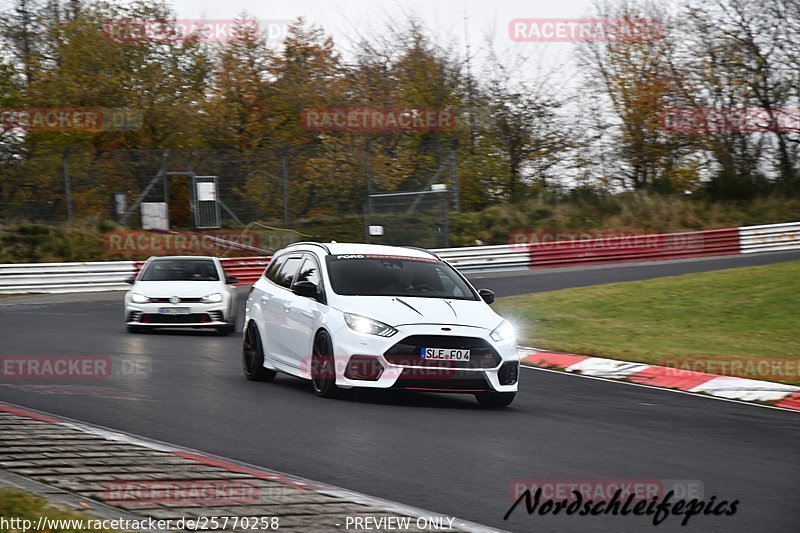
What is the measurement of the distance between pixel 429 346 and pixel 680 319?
1187 cm

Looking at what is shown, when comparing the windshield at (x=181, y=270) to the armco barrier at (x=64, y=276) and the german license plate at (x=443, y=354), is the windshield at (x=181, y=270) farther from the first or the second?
the german license plate at (x=443, y=354)

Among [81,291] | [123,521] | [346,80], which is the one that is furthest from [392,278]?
[346,80]

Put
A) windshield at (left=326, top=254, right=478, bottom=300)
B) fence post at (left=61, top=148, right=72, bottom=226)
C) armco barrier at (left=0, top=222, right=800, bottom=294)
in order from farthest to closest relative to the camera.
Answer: fence post at (left=61, top=148, right=72, bottom=226) < armco barrier at (left=0, top=222, right=800, bottom=294) < windshield at (left=326, top=254, right=478, bottom=300)

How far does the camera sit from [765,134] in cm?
4569

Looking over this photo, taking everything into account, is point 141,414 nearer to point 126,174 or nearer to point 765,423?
point 765,423

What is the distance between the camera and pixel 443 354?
10.5 meters

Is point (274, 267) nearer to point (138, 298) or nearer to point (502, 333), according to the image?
point (502, 333)

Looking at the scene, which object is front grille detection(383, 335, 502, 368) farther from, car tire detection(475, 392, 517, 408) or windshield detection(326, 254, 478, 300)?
windshield detection(326, 254, 478, 300)

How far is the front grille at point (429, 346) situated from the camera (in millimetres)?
10500

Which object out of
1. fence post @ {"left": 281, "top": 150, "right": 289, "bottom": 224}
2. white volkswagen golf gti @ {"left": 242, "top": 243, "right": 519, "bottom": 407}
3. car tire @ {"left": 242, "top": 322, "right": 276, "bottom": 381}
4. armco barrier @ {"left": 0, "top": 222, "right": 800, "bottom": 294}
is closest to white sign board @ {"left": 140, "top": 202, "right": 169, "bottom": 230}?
fence post @ {"left": 281, "top": 150, "right": 289, "bottom": 224}

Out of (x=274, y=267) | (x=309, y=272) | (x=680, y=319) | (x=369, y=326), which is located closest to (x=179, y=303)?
(x=274, y=267)

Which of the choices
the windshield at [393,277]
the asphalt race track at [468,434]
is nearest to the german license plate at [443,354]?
the asphalt race track at [468,434]

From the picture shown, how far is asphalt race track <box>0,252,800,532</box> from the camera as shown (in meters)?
6.88

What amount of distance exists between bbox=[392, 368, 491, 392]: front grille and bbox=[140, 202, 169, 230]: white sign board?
26349mm
